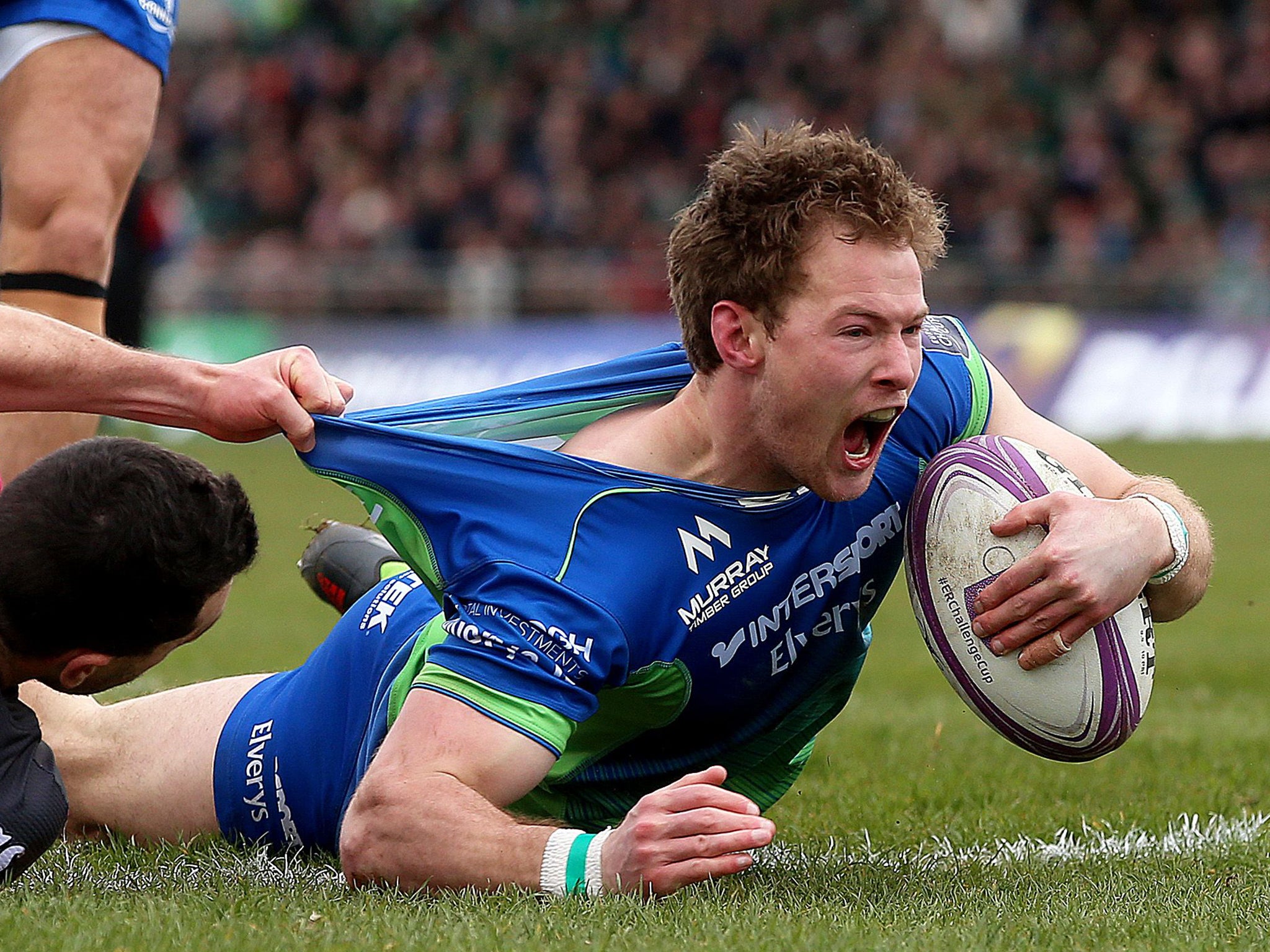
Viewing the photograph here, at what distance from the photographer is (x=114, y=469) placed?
11.2 ft

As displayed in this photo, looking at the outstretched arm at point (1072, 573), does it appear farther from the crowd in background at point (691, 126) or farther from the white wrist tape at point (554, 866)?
the crowd in background at point (691, 126)

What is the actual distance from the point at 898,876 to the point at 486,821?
101cm

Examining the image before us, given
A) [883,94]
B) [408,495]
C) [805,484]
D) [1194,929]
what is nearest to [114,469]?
[408,495]

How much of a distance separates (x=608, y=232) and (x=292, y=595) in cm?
1127

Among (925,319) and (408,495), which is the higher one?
(925,319)

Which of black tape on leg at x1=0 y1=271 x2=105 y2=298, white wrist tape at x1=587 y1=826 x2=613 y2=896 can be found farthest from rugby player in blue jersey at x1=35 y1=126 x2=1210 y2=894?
black tape on leg at x1=0 y1=271 x2=105 y2=298

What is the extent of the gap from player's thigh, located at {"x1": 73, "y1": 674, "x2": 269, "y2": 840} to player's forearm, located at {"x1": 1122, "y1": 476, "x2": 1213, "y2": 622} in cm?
215

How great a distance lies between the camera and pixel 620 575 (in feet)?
11.4

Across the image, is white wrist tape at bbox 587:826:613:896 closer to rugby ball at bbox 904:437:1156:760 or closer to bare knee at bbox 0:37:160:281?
rugby ball at bbox 904:437:1156:760

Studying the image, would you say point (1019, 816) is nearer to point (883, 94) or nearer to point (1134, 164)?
point (1134, 164)

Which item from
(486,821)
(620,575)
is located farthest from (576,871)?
(620,575)

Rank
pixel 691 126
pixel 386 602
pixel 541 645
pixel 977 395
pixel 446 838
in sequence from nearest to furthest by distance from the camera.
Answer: pixel 446 838, pixel 541 645, pixel 977 395, pixel 386 602, pixel 691 126

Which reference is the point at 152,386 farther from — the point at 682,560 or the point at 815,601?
the point at 815,601

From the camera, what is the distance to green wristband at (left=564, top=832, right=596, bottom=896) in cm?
324
